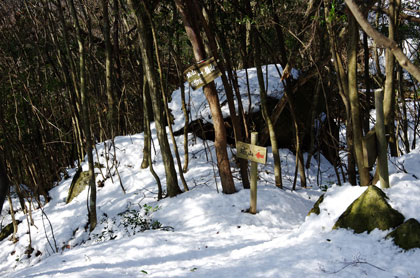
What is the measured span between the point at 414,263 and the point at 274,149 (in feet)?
10.4

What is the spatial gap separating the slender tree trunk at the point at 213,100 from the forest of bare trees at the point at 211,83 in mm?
15

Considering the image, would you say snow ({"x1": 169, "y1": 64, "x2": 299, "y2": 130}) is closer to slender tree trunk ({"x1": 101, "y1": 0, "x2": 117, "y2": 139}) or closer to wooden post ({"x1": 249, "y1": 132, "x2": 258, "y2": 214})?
slender tree trunk ({"x1": 101, "y1": 0, "x2": 117, "y2": 139})

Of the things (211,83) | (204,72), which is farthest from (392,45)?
(211,83)

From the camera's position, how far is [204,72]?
15.0 ft

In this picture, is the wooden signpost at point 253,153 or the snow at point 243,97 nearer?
the wooden signpost at point 253,153

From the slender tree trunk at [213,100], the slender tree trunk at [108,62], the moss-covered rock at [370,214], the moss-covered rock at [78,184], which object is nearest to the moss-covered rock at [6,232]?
the moss-covered rock at [78,184]

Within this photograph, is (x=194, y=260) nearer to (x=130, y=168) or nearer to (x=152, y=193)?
(x=152, y=193)

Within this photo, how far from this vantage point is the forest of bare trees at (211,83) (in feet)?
15.2

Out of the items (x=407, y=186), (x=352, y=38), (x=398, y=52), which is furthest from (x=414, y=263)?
(x=352, y=38)

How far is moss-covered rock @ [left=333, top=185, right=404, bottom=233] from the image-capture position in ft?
10.0

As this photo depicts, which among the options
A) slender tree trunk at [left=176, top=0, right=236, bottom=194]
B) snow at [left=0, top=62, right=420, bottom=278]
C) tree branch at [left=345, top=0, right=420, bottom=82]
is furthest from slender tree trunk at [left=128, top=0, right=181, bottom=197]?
tree branch at [left=345, top=0, right=420, bottom=82]

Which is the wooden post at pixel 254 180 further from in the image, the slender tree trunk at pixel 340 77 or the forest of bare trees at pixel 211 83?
the slender tree trunk at pixel 340 77

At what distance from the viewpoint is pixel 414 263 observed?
8.77 ft

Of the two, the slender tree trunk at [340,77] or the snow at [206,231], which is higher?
the slender tree trunk at [340,77]
